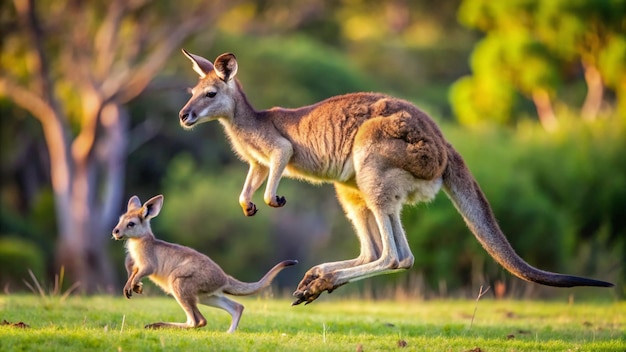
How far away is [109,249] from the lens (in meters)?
33.4

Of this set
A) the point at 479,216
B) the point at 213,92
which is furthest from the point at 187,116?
the point at 479,216

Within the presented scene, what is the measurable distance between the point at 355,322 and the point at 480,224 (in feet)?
5.62

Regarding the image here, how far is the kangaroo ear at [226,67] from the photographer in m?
9.32

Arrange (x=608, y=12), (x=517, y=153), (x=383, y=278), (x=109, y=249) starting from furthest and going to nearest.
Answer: (x=109, y=249)
(x=608, y=12)
(x=517, y=153)
(x=383, y=278)

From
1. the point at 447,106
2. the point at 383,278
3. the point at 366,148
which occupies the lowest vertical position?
the point at 383,278

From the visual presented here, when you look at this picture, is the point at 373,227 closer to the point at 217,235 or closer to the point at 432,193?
the point at 432,193

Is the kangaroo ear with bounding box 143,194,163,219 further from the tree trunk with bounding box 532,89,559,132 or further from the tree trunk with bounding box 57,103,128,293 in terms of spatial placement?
the tree trunk with bounding box 532,89,559,132

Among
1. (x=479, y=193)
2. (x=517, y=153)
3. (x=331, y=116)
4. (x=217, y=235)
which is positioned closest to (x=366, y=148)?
(x=331, y=116)

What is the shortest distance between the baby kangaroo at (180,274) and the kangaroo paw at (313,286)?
0.26 metres

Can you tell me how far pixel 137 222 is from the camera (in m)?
8.95

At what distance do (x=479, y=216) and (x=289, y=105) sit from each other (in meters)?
29.6

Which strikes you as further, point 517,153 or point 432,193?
point 517,153

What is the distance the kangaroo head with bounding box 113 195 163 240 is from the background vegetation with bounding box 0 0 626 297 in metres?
9.76

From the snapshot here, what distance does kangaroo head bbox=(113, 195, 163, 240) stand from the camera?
8859 millimetres
